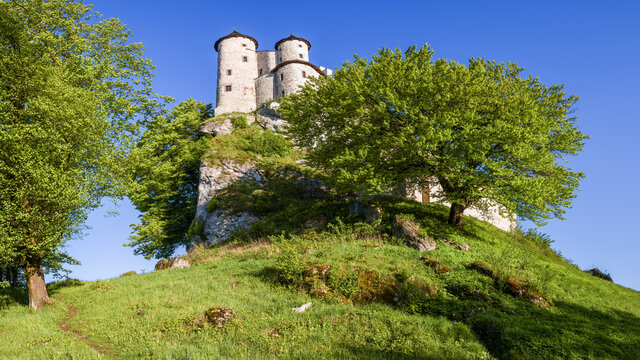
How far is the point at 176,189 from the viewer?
34.3m

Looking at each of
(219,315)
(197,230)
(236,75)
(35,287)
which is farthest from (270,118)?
(219,315)

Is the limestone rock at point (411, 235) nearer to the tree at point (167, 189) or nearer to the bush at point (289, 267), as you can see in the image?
the bush at point (289, 267)

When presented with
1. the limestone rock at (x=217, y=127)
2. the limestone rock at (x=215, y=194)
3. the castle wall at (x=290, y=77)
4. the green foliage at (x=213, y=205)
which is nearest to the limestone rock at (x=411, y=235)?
the limestone rock at (x=215, y=194)

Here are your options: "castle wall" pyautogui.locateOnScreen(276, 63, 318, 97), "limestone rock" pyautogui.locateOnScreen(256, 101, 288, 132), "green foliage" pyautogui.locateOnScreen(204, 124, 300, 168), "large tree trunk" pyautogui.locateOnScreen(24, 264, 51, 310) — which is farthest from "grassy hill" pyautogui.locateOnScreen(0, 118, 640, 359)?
"castle wall" pyautogui.locateOnScreen(276, 63, 318, 97)

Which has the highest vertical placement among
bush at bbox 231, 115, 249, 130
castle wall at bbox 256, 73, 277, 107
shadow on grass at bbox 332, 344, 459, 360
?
castle wall at bbox 256, 73, 277, 107

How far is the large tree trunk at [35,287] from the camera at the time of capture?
42.2 feet

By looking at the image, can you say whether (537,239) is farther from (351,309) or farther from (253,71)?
(253,71)

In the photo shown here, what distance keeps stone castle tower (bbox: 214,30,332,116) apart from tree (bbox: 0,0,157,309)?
3384 cm

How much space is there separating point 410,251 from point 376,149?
19.5ft

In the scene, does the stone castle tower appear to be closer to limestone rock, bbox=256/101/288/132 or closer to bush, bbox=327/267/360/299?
limestone rock, bbox=256/101/288/132

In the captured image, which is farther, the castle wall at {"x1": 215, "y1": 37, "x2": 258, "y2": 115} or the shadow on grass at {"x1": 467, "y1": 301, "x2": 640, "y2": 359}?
the castle wall at {"x1": 215, "y1": 37, "x2": 258, "y2": 115}

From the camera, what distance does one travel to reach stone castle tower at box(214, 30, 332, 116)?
50719 mm

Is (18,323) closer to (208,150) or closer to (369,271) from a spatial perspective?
(369,271)

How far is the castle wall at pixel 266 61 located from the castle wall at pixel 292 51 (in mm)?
1048
